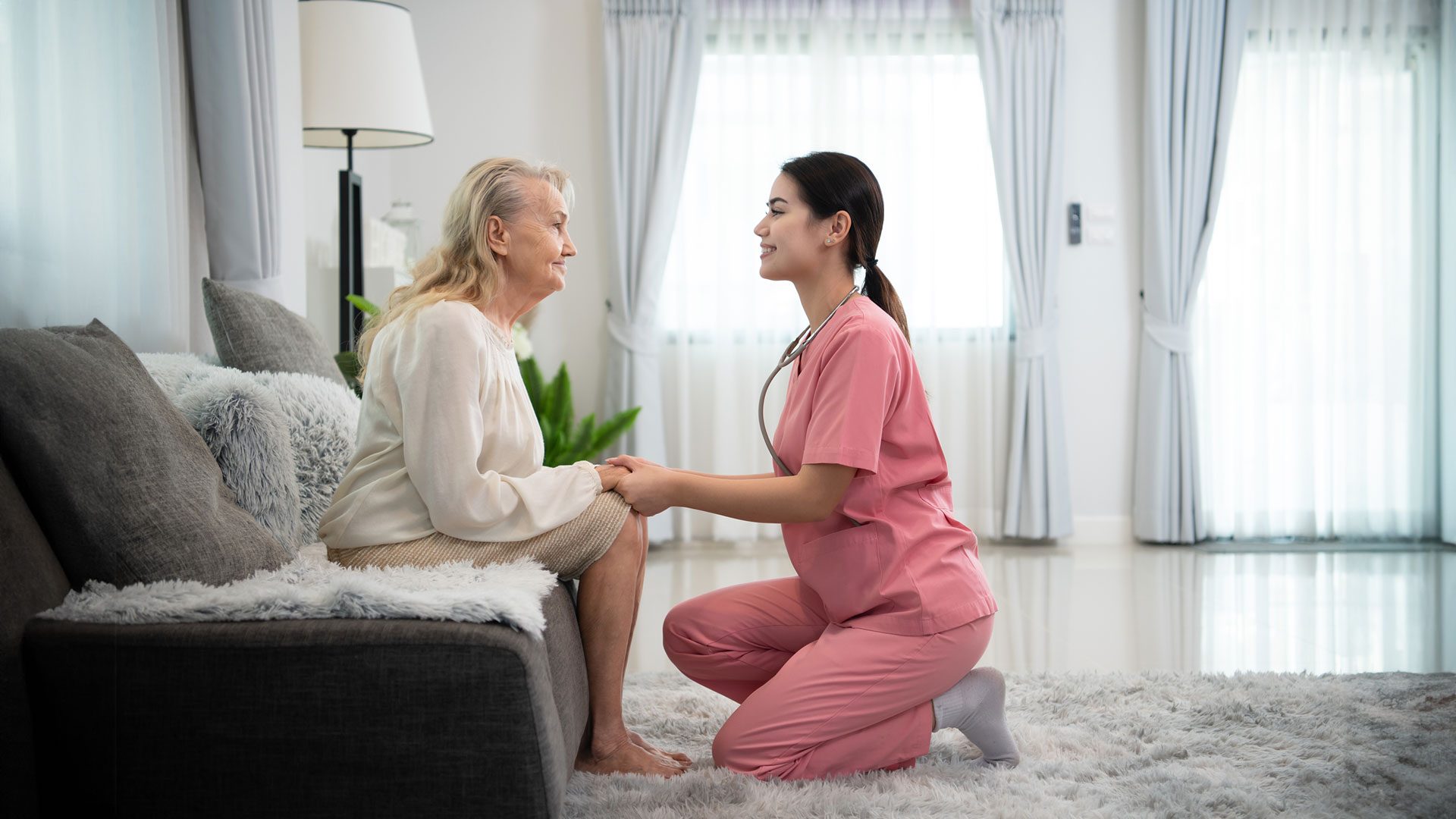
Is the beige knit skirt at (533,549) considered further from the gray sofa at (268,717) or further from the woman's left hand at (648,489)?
the gray sofa at (268,717)

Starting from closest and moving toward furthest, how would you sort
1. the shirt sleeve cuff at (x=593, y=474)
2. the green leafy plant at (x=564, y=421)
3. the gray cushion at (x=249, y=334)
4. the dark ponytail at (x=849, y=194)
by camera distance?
the shirt sleeve cuff at (x=593, y=474), the dark ponytail at (x=849, y=194), the gray cushion at (x=249, y=334), the green leafy plant at (x=564, y=421)

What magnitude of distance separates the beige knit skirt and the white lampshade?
2027 millimetres

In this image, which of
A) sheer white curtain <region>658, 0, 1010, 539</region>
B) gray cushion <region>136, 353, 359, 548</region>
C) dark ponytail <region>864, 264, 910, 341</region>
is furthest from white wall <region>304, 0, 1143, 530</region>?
dark ponytail <region>864, 264, 910, 341</region>

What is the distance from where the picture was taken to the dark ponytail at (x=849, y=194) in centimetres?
196

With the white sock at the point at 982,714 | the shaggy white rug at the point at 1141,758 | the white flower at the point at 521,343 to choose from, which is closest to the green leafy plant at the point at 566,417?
the white flower at the point at 521,343

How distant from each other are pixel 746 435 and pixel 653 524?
0.57 m

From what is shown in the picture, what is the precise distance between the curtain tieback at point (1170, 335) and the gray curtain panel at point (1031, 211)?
421 millimetres

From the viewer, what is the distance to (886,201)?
477cm

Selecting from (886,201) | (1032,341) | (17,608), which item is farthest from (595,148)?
(17,608)

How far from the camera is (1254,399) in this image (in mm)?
4793

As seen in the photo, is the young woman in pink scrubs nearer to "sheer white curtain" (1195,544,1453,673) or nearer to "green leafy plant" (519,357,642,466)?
"sheer white curtain" (1195,544,1453,673)

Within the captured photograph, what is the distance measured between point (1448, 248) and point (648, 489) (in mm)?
4372

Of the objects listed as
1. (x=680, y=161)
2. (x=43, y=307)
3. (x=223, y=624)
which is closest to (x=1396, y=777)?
(x=223, y=624)

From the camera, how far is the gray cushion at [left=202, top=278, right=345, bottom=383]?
2.31 m
